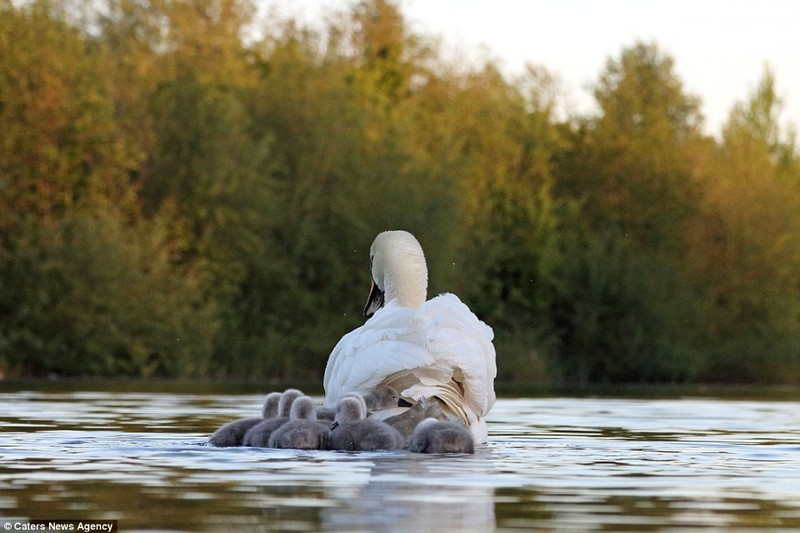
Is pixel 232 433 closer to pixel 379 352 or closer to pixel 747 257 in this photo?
pixel 379 352

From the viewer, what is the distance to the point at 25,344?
43.8 m

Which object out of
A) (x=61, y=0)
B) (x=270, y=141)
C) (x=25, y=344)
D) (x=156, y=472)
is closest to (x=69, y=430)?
(x=156, y=472)

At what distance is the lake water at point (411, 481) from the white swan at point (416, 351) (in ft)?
1.77

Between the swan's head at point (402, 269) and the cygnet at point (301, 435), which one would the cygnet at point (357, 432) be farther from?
the swan's head at point (402, 269)

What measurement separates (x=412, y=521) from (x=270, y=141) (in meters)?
43.8

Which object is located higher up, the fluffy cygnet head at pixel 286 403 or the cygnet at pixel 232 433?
the fluffy cygnet head at pixel 286 403

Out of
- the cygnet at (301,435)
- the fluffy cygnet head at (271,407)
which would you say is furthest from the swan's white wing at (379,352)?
→ the fluffy cygnet head at (271,407)

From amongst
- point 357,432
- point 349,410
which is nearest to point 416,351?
point 349,410

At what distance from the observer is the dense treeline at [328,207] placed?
46125 mm

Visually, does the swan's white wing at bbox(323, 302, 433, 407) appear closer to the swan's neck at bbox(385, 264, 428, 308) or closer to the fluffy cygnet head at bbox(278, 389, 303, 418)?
the swan's neck at bbox(385, 264, 428, 308)

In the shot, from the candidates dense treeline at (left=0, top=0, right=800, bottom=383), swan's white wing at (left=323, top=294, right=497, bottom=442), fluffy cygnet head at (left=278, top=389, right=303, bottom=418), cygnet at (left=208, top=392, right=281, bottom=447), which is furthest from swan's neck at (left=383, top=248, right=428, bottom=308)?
dense treeline at (left=0, top=0, right=800, bottom=383)

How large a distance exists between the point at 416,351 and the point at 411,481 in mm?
3129

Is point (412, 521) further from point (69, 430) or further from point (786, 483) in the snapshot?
point (69, 430)

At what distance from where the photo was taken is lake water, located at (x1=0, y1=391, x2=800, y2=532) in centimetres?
966
